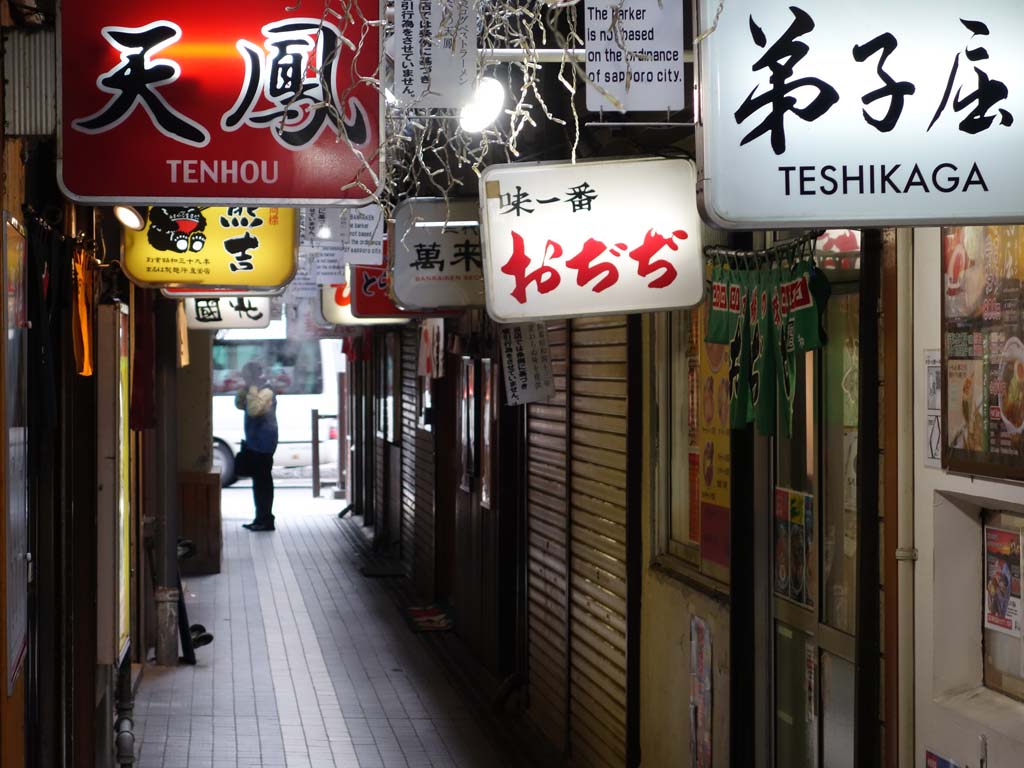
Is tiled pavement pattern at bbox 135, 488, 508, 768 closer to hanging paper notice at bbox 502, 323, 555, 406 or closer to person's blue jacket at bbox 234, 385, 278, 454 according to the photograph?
hanging paper notice at bbox 502, 323, 555, 406

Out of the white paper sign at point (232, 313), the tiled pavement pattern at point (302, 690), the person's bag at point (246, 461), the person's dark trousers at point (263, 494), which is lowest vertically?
the tiled pavement pattern at point (302, 690)

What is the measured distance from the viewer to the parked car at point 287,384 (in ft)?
105

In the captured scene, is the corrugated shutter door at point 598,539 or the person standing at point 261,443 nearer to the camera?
the corrugated shutter door at point 598,539

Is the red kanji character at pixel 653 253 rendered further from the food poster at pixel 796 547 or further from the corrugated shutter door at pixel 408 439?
the corrugated shutter door at pixel 408 439

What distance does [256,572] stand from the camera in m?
18.8

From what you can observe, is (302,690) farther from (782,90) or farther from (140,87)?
(782,90)

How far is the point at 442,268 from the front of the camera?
9.48 metres

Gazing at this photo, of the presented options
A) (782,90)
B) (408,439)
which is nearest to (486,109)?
(782,90)

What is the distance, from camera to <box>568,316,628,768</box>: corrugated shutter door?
852 cm

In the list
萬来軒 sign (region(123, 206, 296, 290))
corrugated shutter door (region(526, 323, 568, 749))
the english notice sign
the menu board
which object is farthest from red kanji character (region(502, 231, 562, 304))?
corrugated shutter door (region(526, 323, 568, 749))

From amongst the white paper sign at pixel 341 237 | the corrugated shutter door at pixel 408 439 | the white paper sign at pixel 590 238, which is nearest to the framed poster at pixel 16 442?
the white paper sign at pixel 590 238

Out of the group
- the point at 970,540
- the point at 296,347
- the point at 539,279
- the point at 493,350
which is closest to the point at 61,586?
the point at 539,279

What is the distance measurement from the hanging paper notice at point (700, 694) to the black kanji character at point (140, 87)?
394cm

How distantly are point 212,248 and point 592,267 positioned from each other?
154 inches
